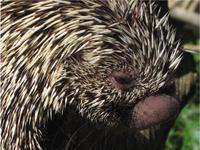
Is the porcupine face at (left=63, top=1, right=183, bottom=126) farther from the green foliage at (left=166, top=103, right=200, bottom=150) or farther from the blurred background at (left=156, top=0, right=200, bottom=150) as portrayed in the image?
the green foliage at (left=166, top=103, right=200, bottom=150)

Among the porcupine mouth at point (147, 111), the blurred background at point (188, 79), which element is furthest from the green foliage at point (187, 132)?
the porcupine mouth at point (147, 111)

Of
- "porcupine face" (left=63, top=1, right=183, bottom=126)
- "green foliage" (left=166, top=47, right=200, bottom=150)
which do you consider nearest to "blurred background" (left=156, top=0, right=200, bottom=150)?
"green foliage" (left=166, top=47, right=200, bottom=150)

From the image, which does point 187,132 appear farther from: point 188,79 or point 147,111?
point 147,111

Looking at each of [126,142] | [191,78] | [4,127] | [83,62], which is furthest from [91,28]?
[191,78]

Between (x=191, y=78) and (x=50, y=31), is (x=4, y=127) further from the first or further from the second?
(x=191, y=78)

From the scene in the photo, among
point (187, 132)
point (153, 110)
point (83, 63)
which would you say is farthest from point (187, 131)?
point (83, 63)

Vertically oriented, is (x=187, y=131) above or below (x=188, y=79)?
below

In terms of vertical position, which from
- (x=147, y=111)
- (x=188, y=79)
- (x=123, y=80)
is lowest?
(x=188, y=79)

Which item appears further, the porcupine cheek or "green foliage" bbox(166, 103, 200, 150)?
"green foliage" bbox(166, 103, 200, 150)
